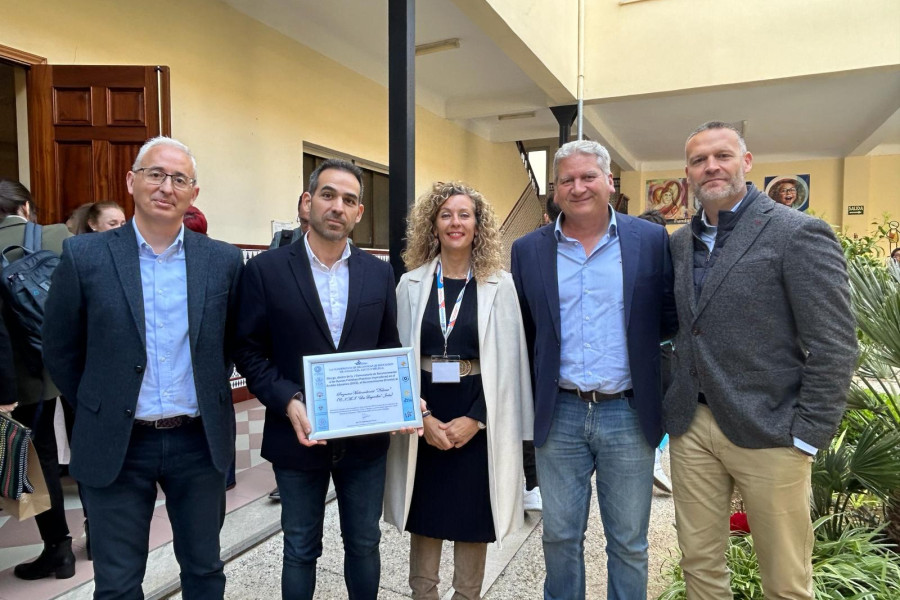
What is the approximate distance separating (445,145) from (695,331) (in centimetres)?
820

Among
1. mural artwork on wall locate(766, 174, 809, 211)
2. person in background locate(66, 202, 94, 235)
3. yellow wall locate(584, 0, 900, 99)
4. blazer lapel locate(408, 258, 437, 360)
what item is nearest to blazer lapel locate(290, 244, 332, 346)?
blazer lapel locate(408, 258, 437, 360)

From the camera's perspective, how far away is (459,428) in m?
2.14

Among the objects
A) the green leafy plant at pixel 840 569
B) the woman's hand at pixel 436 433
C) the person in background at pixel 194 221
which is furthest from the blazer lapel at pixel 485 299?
the person in background at pixel 194 221

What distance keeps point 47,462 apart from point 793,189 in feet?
53.7

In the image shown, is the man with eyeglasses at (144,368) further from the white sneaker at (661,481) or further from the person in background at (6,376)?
the white sneaker at (661,481)

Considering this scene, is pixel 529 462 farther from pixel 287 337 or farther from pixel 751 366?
pixel 287 337

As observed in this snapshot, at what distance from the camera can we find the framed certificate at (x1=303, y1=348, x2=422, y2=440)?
6.18 feet

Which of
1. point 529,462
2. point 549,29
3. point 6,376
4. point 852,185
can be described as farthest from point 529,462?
point 852,185

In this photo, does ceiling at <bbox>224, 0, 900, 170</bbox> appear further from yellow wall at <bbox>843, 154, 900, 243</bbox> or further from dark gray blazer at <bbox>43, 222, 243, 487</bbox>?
dark gray blazer at <bbox>43, 222, 243, 487</bbox>

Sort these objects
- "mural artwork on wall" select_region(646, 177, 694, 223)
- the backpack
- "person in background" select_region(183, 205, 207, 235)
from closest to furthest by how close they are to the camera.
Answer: the backpack, "person in background" select_region(183, 205, 207, 235), "mural artwork on wall" select_region(646, 177, 694, 223)

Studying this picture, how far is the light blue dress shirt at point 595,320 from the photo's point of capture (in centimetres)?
209

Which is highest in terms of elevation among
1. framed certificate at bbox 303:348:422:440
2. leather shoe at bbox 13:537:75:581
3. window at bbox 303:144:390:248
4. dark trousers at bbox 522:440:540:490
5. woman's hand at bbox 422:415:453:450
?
window at bbox 303:144:390:248

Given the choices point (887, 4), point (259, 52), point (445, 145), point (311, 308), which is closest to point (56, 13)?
point (259, 52)

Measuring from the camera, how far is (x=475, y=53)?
24.3 feet
